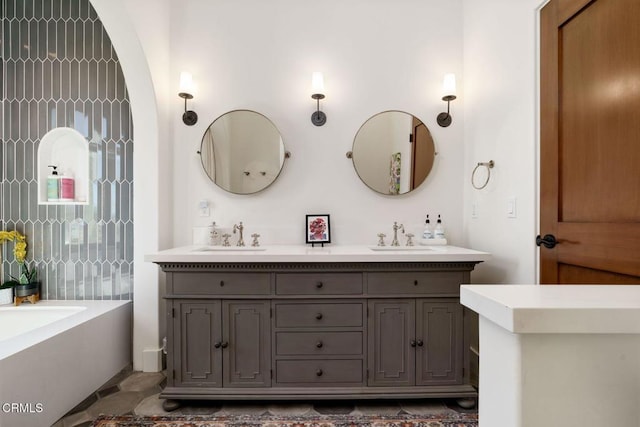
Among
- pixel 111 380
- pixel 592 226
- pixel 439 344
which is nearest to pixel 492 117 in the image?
pixel 592 226

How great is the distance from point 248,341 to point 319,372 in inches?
16.7

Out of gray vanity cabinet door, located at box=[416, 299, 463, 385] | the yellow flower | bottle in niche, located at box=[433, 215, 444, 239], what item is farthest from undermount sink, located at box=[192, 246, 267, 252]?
the yellow flower

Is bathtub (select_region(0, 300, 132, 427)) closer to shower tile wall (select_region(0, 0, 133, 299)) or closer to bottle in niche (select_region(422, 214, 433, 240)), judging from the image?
shower tile wall (select_region(0, 0, 133, 299))

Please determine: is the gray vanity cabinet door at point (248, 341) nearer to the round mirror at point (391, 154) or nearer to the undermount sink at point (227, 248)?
the undermount sink at point (227, 248)

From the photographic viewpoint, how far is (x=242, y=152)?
94.0 inches

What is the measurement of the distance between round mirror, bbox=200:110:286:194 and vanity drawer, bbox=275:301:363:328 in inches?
36.8

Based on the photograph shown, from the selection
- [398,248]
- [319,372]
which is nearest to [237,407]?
[319,372]

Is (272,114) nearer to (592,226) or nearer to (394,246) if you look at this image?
(394,246)

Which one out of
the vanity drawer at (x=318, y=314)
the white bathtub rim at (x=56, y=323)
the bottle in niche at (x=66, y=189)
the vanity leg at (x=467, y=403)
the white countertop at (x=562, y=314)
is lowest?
the vanity leg at (x=467, y=403)

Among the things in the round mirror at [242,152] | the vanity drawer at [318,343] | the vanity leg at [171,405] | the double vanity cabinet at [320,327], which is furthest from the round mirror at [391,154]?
the vanity leg at [171,405]

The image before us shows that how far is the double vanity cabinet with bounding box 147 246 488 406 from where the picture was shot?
5.90 feet

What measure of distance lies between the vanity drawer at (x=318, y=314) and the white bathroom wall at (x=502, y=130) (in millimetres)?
930

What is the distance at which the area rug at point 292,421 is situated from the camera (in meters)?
1.70

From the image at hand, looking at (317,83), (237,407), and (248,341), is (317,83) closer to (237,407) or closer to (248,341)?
(248,341)
